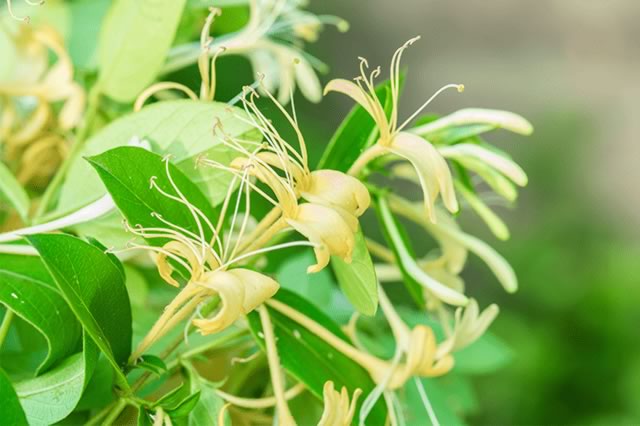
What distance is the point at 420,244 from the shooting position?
4.34 ft

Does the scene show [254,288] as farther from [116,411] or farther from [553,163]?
[553,163]

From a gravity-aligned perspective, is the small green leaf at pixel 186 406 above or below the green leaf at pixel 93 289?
below

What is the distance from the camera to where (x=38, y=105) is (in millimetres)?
349

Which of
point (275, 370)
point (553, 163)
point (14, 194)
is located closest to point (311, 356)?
point (275, 370)

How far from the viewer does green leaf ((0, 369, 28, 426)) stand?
22 centimetres

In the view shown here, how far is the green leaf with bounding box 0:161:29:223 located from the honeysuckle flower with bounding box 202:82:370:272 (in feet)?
0.33

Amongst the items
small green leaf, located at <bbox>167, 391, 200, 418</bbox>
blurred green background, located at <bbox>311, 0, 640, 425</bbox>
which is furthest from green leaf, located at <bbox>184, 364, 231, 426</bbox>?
blurred green background, located at <bbox>311, 0, 640, 425</bbox>

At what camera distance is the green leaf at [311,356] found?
271 millimetres

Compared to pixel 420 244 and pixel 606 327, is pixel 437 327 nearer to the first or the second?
pixel 420 244

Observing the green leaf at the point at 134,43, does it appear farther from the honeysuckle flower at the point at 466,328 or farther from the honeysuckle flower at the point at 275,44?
the honeysuckle flower at the point at 466,328

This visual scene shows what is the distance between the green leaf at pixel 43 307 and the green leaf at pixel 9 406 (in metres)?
0.02

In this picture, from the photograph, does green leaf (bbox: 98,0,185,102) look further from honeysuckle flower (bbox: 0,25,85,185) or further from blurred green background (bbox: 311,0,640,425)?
blurred green background (bbox: 311,0,640,425)

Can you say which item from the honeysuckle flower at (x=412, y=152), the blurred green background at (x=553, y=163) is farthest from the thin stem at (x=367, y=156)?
the blurred green background at (x=553, y=163)

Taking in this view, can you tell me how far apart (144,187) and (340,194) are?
0.05m
